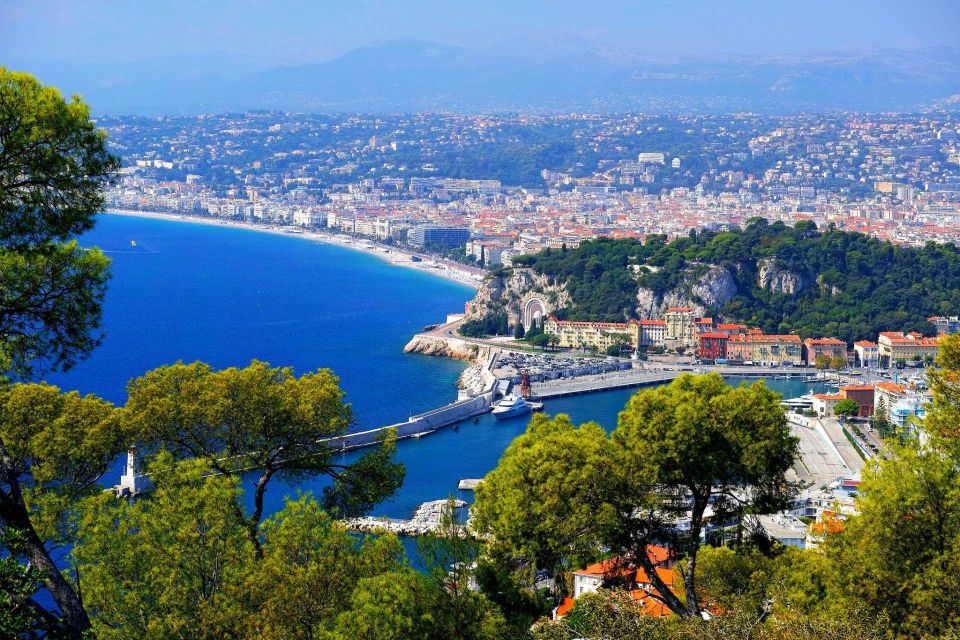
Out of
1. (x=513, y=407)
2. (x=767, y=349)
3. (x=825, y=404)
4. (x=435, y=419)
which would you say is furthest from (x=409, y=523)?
(x=767, y=349)

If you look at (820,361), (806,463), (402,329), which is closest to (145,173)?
(402,329)

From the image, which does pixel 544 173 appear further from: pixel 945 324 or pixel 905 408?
pixel 905 408

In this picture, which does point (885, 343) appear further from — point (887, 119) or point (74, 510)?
point (887, 119)

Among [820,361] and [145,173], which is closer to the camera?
[820,361]

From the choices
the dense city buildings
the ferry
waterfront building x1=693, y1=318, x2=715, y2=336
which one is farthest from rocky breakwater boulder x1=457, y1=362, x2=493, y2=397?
the dense city buildings

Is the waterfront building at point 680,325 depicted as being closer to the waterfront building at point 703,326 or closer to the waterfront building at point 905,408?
the waterfront building at point 703,326
